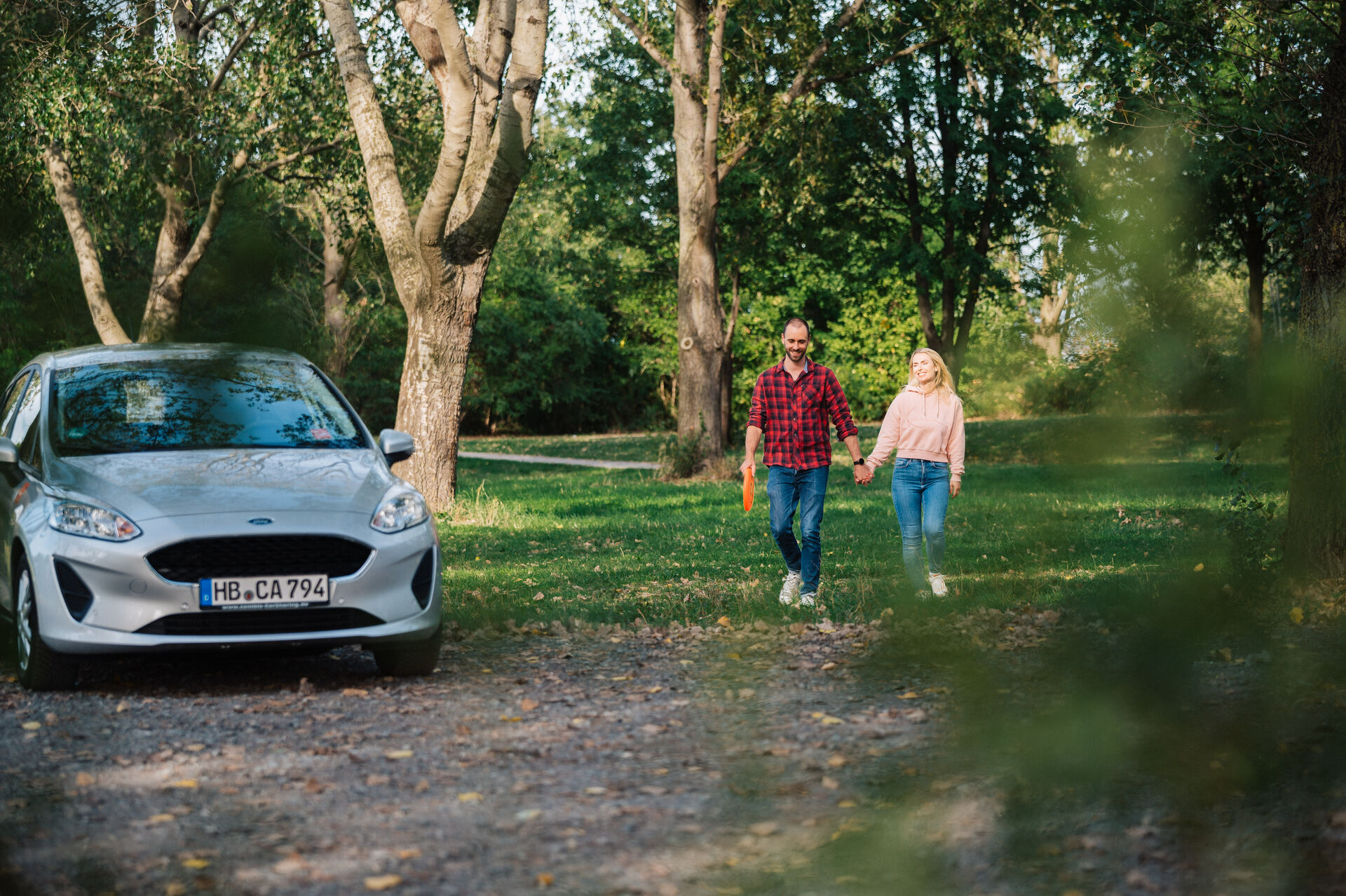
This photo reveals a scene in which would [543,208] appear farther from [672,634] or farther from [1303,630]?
[1303,630]

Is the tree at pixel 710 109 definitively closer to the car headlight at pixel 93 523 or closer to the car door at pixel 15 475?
the car door at pixel 15 475

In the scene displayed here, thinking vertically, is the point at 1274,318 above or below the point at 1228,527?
above

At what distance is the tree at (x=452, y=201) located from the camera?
46.7 feet

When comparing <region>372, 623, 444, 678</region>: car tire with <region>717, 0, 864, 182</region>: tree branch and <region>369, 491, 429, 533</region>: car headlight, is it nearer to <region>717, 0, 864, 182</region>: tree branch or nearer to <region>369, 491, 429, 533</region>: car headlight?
<region>369, 491, 429, 533</region>: car headlight

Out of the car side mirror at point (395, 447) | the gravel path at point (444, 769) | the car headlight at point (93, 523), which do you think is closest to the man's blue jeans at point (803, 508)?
the gravel path at point (444, 769)

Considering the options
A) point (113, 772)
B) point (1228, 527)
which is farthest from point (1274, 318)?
point (113, 772)

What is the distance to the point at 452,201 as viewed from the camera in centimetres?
1388

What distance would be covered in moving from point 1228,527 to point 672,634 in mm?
6392

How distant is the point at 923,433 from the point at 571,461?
70.4 feet

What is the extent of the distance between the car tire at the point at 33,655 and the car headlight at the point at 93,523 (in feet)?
1.00

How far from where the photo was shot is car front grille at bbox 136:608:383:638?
19.9ft

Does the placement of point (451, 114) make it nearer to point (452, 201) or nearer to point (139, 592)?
point (452, 201)

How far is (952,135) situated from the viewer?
88.1 feet

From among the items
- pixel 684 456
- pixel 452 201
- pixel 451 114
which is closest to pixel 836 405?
pixel 452 201
